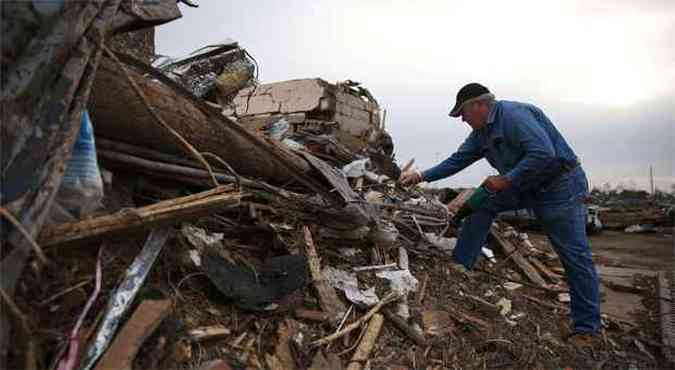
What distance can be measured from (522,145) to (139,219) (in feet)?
9.36

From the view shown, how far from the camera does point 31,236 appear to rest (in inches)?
53.7

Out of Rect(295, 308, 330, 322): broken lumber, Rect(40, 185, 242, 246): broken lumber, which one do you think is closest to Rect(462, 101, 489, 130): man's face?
Rect(295, 308, 330, 322): broken lumber

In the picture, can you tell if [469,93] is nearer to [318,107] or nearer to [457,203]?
[457,203]

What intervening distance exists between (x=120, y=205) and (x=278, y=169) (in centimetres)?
123

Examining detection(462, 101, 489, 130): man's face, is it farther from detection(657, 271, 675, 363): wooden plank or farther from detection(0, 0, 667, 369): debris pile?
detection(657, 271, 675, 363): wooden plank

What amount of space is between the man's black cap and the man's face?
0.05 m

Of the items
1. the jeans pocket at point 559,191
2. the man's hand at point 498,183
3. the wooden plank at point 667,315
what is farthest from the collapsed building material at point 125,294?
the wooden plank at point 667,315

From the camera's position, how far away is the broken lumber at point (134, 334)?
152 centimetres

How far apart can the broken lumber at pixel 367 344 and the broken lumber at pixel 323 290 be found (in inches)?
8.0

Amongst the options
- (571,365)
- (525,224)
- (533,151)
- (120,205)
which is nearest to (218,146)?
(120,205)

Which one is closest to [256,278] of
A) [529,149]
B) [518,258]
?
[529,149]

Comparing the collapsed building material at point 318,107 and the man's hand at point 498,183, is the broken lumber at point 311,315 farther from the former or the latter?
the collapsed building material at point 318,107

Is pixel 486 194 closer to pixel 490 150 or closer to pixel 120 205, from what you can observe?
pixel 490 150

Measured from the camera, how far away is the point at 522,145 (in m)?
3.25
